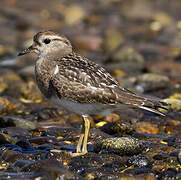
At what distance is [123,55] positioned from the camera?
578 inches

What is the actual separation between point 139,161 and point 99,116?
285 cm

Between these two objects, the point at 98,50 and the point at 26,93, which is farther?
the point at 98,50

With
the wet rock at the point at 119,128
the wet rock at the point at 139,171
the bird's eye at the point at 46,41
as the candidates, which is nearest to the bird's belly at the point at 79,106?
the bird's eye at the point at 46,41

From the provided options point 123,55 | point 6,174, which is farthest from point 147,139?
point 123,55

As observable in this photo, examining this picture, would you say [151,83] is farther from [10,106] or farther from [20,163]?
[20,163]

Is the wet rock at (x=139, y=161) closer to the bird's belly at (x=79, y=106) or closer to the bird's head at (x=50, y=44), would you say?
the bird's belly at (x=79, y=106)

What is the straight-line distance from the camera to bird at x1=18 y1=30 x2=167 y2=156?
755 cm

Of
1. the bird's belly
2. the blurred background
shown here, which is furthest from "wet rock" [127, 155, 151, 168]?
the blurred background

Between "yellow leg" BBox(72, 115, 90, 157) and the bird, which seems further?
"yellow leg" BBox(72, 115, 90, 157)

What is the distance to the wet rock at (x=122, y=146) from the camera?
7672 millimetres

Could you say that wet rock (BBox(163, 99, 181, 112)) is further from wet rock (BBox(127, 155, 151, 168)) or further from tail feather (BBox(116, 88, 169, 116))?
wet rock (BBox(127, 155, 151, 168))

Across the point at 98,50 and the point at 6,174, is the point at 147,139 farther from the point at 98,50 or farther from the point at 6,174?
the point at 98,50

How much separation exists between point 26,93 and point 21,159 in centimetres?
425

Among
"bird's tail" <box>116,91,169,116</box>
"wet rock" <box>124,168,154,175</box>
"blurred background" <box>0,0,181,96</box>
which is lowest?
"wet rock" <box>124,168,154,175</box>
